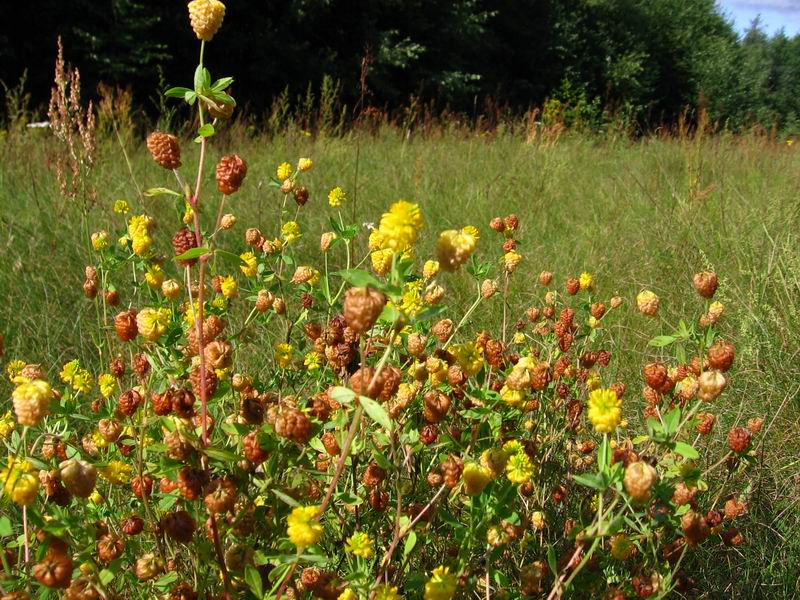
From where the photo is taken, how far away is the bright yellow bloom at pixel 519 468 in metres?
0.80

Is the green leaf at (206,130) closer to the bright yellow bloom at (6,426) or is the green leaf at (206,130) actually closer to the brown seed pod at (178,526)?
the brown seed pod at (178,526)

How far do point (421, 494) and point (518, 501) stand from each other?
0.22m

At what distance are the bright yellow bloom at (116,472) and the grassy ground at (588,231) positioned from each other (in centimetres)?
100

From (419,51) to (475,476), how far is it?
10.1m

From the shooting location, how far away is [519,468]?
0.81m

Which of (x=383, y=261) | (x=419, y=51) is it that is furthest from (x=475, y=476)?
(x=419, y=51)

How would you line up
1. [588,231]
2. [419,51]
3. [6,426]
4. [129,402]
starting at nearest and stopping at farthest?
1. [129,402]
2. [6,426]
3. [588,231]
4. [419,51]

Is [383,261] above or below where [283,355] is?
above

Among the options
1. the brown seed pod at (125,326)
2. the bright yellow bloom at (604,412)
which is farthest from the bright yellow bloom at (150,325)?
the bright yellow bloom at (604,412)

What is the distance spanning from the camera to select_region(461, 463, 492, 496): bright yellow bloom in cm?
73

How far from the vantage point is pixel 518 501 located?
118cm

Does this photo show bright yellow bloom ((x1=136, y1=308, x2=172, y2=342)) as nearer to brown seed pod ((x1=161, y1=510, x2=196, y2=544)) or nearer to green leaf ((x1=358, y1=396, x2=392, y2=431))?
brown seed pod ((x1=161, y1=510, x2=196, y2=544))

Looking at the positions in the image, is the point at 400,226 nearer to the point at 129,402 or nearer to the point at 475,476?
the point at 475,476

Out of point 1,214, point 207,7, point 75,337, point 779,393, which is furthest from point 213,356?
point 1,214
